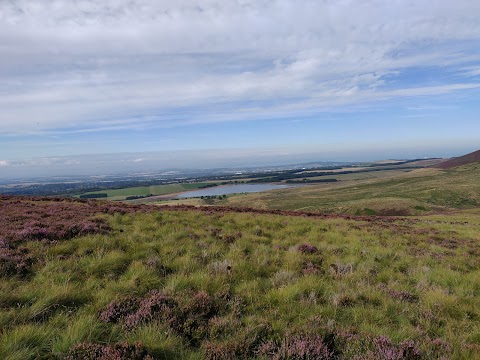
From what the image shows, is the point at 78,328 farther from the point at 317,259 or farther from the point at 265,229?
the point at 265,229

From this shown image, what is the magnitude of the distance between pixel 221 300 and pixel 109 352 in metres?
2.56

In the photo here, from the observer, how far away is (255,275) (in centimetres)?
Result: 823

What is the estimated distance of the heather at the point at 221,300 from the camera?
15.2 feet

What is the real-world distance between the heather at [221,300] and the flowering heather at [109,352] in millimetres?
17

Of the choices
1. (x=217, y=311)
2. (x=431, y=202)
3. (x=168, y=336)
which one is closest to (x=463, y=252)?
(x=217, y=311)

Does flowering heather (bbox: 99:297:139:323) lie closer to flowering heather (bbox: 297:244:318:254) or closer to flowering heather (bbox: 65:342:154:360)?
flowering heather (bbox: 65:342:154:360)

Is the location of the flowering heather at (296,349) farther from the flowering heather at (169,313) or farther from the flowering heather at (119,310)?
the flowering heather at (119,310)

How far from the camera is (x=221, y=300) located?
6285 millimetres

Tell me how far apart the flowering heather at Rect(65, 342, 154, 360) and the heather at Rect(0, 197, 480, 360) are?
0.02 m

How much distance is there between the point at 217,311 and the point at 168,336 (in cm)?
133

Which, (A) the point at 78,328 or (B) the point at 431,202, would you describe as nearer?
(A) the point at 78,328

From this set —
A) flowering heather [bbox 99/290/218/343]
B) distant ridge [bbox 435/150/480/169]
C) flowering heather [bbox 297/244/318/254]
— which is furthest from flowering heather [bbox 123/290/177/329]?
distant ridge [bbox 435/150/480/169]

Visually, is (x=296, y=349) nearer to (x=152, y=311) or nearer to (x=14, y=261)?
(x=152, y=311)

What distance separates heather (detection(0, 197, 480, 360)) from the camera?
183 inches
